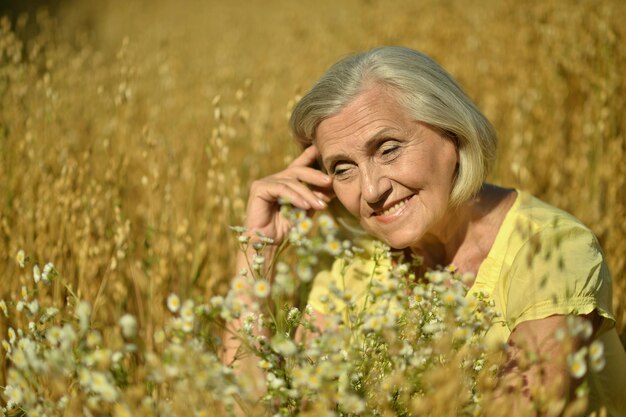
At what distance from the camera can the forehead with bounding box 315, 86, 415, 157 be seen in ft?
6.12

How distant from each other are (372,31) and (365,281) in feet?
14.1

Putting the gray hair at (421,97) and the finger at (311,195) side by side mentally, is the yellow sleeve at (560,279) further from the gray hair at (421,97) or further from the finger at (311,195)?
the finger at (311,195)

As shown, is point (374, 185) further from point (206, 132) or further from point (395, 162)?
point (206, 132)

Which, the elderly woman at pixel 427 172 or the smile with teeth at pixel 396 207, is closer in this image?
the elderly woman at pixel 427 172

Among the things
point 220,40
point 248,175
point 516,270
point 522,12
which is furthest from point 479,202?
point 220,40

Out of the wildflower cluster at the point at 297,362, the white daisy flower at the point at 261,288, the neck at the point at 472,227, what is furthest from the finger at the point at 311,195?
the white daisy flower at the point at 261,288

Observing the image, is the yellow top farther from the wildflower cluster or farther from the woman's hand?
the woman's hand

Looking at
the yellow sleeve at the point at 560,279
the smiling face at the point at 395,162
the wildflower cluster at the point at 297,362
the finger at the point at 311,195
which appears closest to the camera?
the wildflower cluster at the point at 297,362

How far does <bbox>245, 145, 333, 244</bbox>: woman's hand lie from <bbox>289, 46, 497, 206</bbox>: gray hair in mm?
223

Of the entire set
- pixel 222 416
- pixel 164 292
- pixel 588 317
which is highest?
pixel 222 416

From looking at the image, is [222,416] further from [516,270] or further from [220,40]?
[220,40]

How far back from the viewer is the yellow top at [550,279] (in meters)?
1.61

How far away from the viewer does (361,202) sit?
197cm

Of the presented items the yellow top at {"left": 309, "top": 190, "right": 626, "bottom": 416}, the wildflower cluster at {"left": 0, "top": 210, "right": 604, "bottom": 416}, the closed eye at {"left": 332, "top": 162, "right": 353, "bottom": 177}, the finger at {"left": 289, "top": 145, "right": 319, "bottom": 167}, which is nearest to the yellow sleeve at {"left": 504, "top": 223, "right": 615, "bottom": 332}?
the yellow top at {"left": 309, "top": 190, "right": 626, "bottom": 416}
